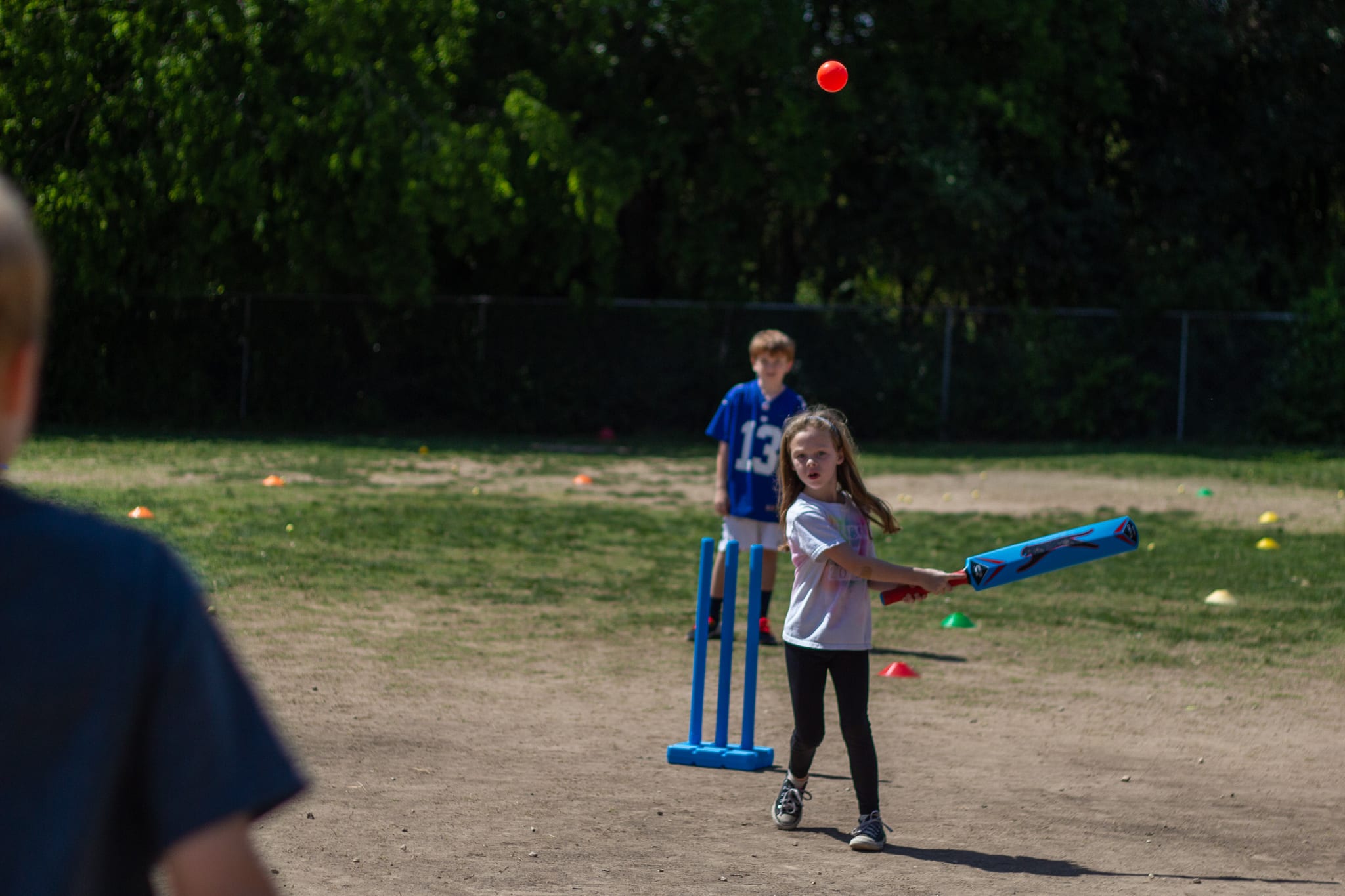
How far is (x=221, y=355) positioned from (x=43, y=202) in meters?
4.14

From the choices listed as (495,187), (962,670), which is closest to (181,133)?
(495,187)

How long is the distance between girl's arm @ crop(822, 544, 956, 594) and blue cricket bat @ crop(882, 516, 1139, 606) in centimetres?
6

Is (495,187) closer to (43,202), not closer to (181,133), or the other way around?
(181,133)

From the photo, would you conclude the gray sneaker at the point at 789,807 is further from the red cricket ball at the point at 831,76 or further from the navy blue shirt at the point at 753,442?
the red cricket ball at the point at 831,76

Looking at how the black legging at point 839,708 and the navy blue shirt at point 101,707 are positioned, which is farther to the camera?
the black legging at point 839,708

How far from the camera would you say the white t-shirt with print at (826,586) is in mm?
5094

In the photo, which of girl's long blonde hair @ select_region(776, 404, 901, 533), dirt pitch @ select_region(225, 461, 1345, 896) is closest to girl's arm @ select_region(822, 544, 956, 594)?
girl's long blonde hair @ select_region(776, 404, 901, 533)

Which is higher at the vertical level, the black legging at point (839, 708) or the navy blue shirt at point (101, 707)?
the navy blue shirt at point (101, 707)

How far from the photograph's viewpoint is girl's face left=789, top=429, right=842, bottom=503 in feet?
16.9

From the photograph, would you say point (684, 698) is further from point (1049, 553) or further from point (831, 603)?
point (1049, 553)

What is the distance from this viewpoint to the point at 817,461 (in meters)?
5.14

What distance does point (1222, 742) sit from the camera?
6.58 meters

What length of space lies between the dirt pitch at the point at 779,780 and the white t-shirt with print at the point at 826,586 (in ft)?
2.24

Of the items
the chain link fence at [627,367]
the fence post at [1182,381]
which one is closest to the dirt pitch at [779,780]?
the chain link fence at [627,367]
